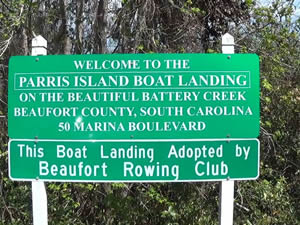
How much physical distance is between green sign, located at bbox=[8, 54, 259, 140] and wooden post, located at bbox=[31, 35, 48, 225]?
205 millimetres

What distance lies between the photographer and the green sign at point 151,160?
3.21 meters

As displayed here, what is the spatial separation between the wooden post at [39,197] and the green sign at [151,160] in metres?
0.16

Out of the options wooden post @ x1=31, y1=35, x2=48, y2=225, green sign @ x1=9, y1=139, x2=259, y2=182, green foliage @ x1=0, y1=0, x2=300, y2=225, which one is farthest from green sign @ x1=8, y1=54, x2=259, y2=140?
green foliage @ x1=0, y1=0, x2=300, y2=225

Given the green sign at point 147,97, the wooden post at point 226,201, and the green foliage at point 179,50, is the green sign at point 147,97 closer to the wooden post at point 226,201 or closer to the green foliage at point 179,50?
the wooden post at point 226,201

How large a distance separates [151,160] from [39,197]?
880 mm

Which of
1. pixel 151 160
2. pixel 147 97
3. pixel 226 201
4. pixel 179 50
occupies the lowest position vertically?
pixel 226 201

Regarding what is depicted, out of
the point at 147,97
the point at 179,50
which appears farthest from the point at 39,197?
the point at 179,50

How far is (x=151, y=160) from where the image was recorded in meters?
3.21

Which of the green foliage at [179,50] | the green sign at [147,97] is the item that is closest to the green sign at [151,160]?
the green sign at [147,97]

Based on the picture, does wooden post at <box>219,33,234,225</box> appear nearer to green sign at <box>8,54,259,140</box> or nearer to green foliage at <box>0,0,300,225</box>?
green sign at <box>8,54,259,140</box>

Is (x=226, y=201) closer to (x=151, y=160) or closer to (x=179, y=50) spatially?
(x=151, y=160)

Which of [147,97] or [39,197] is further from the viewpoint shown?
[39,197]

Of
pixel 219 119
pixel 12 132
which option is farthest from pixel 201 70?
pixel 12 132

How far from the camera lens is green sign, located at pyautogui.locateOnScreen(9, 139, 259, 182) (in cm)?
321
